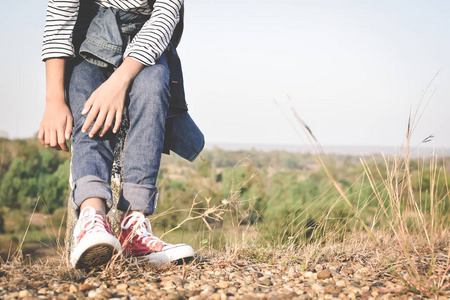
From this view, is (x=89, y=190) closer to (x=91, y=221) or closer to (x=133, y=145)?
(x=91, y=221)

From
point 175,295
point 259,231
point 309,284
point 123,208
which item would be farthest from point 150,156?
point 259,231

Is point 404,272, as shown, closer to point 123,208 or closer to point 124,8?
point 123,208

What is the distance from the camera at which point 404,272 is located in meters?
1.54

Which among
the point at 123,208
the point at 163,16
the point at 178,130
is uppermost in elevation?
the point at 163,16

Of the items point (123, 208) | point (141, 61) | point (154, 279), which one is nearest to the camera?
point (154, 279)

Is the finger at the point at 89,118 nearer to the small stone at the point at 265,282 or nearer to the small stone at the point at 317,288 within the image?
the small stone at the point at 265,282

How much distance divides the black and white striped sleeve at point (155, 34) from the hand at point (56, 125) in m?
0.37

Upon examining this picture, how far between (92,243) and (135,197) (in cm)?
31

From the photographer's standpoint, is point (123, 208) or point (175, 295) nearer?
point (175, 295)

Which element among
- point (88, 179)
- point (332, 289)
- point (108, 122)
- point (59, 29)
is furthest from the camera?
point (59, 29)

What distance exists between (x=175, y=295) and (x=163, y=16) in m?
1.24

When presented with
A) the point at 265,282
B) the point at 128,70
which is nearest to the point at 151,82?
the point at 128,70

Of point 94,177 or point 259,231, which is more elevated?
point 94,177

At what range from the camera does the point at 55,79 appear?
1.58m
